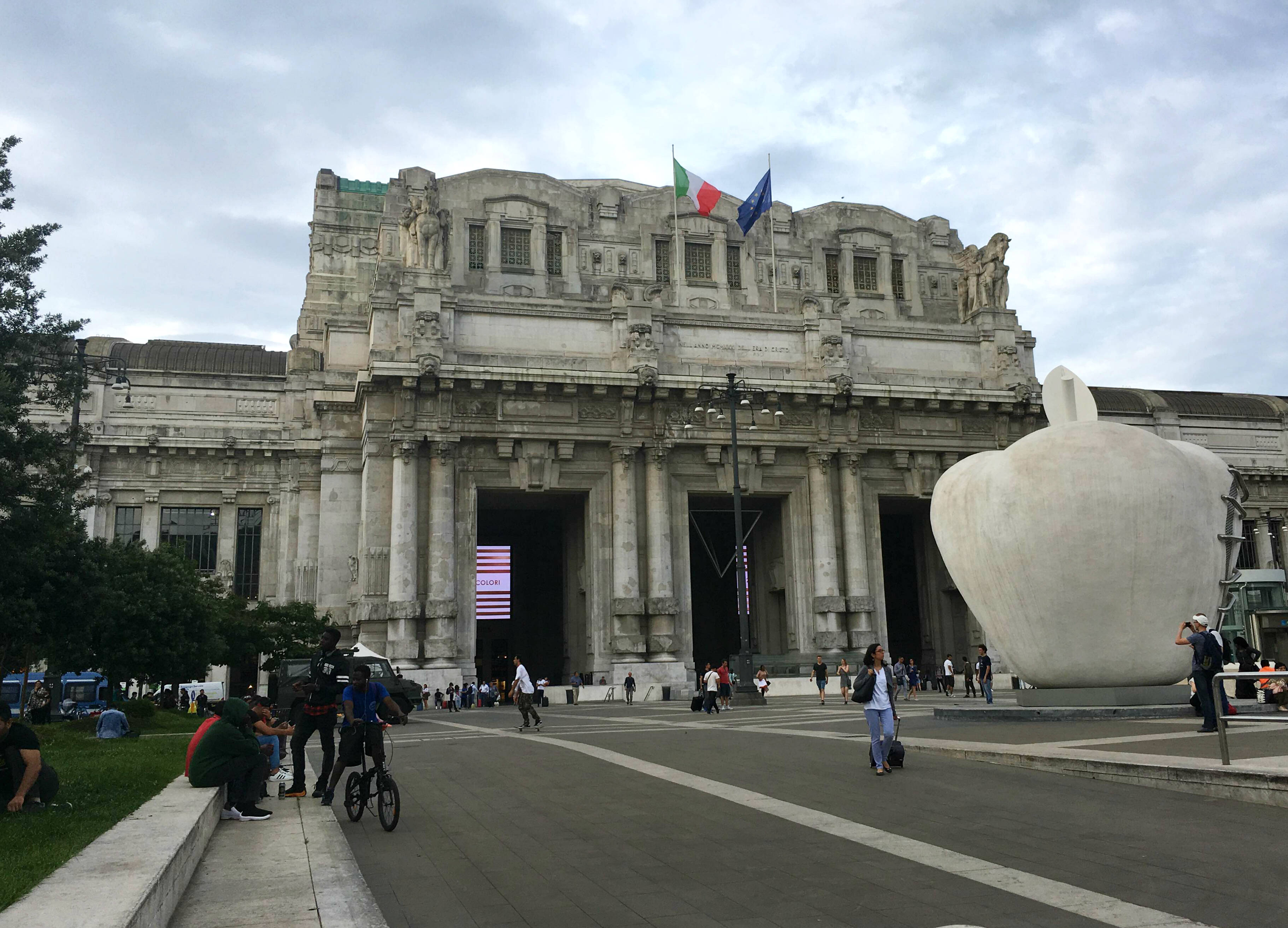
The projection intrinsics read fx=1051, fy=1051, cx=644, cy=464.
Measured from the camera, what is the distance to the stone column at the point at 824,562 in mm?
42875

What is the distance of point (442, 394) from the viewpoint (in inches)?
1614

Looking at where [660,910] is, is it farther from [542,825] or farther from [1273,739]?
[1273,739]

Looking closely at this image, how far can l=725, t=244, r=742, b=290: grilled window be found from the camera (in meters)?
52.0

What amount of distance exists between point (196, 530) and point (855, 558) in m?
28.9

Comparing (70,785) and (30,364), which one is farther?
(30,364)

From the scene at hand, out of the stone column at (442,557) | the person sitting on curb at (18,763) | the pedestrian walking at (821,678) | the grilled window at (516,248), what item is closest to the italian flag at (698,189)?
the grilled window at (516,248)

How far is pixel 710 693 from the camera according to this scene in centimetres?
2750

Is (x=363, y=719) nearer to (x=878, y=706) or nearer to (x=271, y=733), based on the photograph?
(x=271, y=733)

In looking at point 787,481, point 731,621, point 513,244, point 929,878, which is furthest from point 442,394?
point 929,878

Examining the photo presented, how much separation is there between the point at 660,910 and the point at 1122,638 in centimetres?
1373

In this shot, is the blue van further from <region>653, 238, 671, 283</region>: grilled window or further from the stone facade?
<region>653, 238, 671, 283</region>: grilled window

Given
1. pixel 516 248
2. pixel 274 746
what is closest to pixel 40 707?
pixel 274 746

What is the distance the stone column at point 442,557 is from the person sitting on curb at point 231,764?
2876cm

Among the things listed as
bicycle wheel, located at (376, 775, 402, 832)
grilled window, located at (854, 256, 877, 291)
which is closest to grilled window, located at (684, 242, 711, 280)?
grilled window, located at (854, 256, 877, 291)
